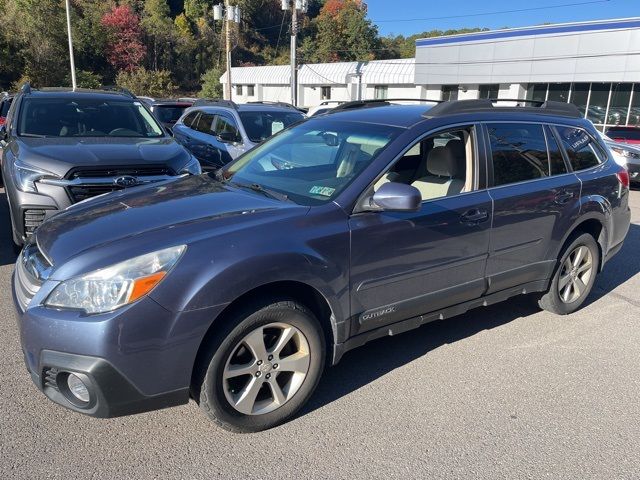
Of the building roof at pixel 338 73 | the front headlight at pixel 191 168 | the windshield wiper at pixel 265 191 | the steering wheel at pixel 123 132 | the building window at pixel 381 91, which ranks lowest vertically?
the front headlight at pixel 191 168

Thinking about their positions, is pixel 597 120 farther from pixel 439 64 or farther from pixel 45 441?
pixel 45 441

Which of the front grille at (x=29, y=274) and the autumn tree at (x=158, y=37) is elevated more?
the autumn tree at (x=158, y=37)

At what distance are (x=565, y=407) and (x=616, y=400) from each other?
385 mm

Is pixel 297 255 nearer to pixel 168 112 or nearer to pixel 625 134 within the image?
pixel 168 112

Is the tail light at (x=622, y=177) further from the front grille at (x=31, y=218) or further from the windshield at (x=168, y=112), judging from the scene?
the windshield at (x=168, y=112)

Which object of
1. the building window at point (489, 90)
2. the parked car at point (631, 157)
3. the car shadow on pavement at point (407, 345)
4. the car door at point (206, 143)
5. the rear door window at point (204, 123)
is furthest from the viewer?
the building window at point (489, 90)

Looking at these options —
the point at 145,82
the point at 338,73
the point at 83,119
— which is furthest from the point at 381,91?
the point at 83,119

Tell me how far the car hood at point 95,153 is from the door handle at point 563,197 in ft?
12.3

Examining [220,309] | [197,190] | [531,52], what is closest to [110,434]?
[220,309]

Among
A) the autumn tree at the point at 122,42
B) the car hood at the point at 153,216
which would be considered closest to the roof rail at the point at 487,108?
the car hood at the point at 153,216

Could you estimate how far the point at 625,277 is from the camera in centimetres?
582

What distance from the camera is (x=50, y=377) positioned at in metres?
2.53

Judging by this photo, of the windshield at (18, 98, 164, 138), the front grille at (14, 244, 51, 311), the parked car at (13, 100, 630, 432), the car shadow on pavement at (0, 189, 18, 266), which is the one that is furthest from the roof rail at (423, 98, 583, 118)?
the car shadow on pavement at (0, 189, 18, 266)

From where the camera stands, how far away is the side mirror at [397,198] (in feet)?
9.80
